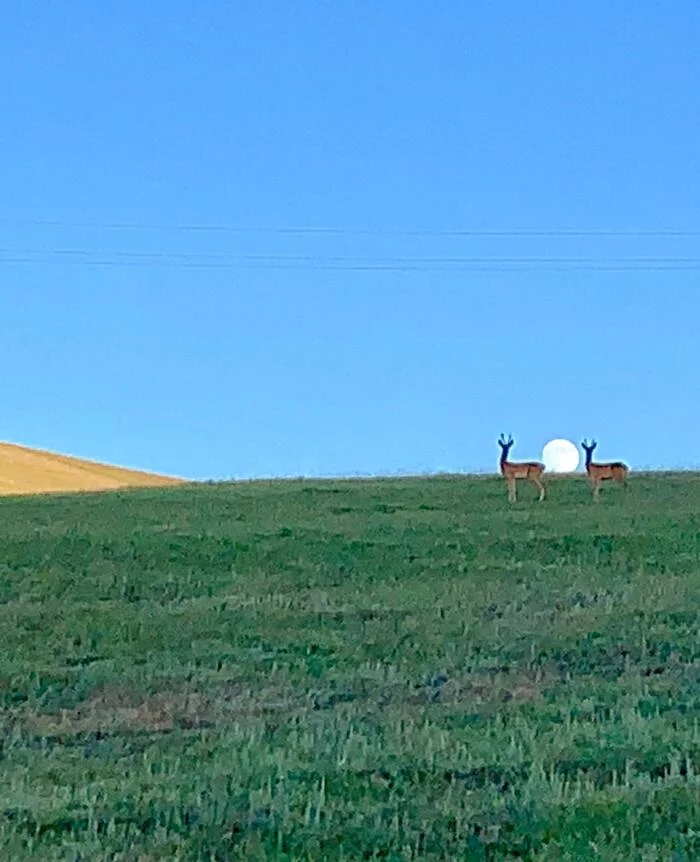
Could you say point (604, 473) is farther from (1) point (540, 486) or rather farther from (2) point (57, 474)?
(2) point (57, 474)

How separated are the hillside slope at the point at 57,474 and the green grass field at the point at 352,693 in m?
33.6

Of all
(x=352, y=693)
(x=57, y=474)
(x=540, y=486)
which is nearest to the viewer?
(x=352, y=693)

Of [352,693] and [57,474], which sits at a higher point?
[57,474]

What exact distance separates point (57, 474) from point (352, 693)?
187 ft

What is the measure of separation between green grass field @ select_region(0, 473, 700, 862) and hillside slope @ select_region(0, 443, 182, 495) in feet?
110

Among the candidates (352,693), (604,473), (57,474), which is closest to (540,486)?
(604,473)

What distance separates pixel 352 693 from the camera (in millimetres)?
13219

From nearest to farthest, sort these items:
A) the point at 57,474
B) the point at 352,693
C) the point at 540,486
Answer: the point at 352,693 < the point at 540,486 < the point at 57,474

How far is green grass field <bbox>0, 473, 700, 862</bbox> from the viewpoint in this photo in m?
7.69

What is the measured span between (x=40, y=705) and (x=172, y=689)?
1.18 metres

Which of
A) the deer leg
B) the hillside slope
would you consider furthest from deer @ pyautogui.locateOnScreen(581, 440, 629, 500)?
the hillside slope

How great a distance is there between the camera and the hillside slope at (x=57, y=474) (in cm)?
6438

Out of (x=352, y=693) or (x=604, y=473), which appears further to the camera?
(x=604, y=473)

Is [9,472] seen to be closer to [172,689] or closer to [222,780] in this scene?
[172,689]
